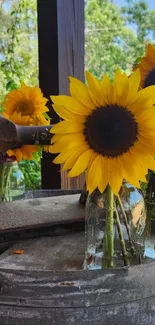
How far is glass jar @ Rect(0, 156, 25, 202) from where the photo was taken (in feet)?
2.79

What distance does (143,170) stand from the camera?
18.1 inches

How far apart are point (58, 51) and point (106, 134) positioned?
837 millimetres

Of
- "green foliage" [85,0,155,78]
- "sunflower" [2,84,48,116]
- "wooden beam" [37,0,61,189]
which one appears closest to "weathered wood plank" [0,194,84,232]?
"sunflower" [2,84,48,116]

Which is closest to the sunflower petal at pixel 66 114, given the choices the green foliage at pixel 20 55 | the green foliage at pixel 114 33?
the green foliage at pixel 20 55

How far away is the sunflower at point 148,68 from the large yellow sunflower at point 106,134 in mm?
120

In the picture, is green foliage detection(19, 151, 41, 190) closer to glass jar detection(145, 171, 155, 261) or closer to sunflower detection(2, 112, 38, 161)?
sunflower detection(2, 112, 38, 161)

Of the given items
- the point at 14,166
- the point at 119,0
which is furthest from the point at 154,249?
the point at 119,0

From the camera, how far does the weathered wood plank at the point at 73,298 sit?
1.38 ft

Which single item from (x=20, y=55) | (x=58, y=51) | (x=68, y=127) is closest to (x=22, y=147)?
(x=68, y=127)

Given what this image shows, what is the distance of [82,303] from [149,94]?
21cm

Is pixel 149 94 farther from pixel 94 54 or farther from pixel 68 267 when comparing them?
pixel 94 54

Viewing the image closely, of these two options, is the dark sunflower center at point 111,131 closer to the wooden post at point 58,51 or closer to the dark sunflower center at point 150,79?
the dark sunflower center at point 150,79

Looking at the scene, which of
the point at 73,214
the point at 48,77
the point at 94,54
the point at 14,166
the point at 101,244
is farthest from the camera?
the point at 94,54

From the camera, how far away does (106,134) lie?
1.51ft
